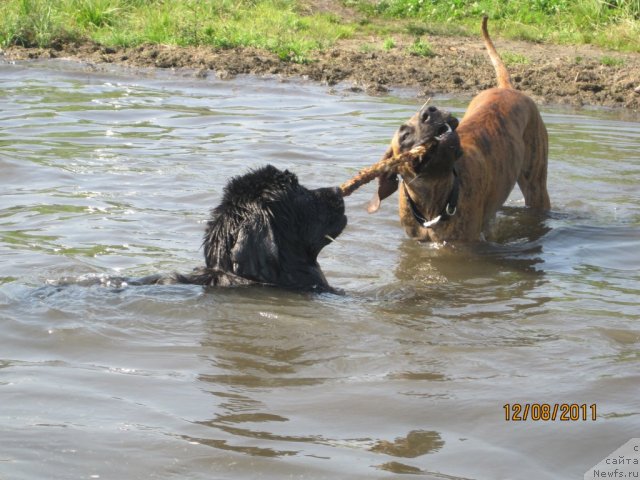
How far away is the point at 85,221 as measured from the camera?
283 inches

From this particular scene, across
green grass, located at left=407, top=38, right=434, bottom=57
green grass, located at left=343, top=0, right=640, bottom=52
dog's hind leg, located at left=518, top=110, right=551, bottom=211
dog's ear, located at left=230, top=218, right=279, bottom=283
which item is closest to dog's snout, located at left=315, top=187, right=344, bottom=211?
dog's ear, located at left=230, top=218, right=279, bottom=283

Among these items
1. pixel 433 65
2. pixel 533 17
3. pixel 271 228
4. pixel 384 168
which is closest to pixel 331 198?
pixel 271 228

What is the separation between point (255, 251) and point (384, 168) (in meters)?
1.46

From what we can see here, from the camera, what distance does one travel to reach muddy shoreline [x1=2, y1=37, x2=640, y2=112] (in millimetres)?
12750

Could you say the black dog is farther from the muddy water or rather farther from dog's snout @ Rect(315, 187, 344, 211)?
the muddy water

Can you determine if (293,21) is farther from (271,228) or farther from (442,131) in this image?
(271,228)

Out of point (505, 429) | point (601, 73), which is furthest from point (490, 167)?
point (601, 73)

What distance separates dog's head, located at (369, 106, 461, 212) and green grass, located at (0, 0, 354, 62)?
8.10 m

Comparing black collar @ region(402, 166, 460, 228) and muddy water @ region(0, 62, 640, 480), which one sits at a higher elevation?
black collar @ region(402, 166, 460, 228)

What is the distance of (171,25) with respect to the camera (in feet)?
51.2

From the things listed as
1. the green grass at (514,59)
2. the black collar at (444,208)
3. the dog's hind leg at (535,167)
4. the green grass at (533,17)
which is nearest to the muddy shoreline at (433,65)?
the green grass at (514,59)

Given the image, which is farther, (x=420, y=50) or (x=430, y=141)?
(x=420, y=50)

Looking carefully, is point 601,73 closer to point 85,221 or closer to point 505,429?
point 85,221

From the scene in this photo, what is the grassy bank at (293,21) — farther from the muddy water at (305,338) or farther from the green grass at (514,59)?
the muddy water at (305,338)
